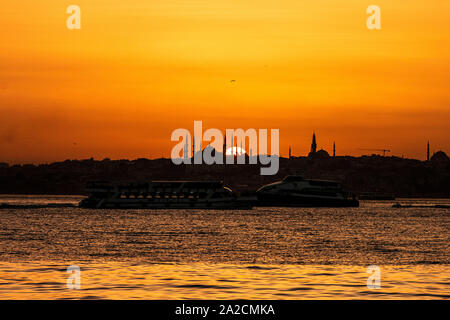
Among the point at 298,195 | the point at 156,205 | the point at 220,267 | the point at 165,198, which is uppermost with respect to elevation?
the point at 220,267

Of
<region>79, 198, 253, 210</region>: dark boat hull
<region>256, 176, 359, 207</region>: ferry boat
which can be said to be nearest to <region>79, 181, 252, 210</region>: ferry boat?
<region>79, 198, 253, 210</region>: dark boat hull

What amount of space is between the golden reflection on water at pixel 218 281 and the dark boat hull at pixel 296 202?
120061mm

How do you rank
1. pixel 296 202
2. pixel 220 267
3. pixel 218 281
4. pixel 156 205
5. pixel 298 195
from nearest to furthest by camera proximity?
pixel 218 281
pixel 220 267
pixel 156 205
pixel 296 202
pixel 298 195

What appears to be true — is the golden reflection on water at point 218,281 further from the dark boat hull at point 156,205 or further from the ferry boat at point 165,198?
the ferry boat at point 165,198

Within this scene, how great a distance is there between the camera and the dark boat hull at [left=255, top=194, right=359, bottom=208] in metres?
154

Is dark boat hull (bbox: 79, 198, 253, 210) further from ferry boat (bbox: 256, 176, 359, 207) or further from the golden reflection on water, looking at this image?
the golden reflection on water

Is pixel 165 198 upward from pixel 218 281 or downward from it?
downward

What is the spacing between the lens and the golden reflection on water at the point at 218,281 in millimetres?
23219

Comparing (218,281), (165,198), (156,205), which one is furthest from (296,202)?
(218,281)

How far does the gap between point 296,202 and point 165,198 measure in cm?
3036

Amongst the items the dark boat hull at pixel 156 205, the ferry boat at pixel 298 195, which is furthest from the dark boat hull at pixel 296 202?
the dark boat hull at pixel 156 205

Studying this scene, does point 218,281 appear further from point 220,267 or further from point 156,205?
point 156,205

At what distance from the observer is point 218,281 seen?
27.3 meters
